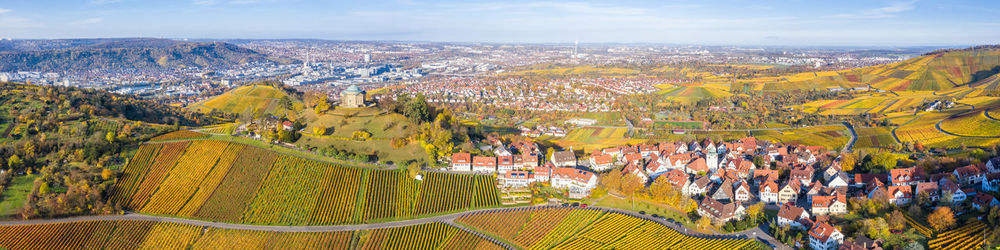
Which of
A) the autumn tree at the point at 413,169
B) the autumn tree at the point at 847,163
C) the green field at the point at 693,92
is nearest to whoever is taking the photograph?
the autumn tree at the point at 413,169

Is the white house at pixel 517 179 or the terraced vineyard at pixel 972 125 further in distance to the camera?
the terraced vineyard at pixel 972 125

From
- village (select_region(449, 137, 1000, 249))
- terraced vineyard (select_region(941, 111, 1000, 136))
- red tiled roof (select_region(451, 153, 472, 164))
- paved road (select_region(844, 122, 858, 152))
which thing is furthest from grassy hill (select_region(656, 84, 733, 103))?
red tiled roof (select_region(451, 153, 472, 164))

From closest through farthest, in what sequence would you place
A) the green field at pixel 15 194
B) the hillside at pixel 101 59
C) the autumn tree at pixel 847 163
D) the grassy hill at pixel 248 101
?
the green field at pixel 15 194 → the autumn tree at pixel 847 163 → the grassy hill at pixel 248 101 → the hillside at pixel 101 59

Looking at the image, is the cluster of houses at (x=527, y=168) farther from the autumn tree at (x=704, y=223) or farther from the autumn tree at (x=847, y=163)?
the autumn tree at (x=847, y=163)

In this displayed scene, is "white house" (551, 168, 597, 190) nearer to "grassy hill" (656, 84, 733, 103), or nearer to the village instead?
the village

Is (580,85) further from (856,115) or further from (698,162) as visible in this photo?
(698,162)

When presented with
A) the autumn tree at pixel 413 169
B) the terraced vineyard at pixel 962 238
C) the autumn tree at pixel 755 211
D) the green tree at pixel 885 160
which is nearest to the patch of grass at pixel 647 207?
the autumn tree at pixel 755 211
